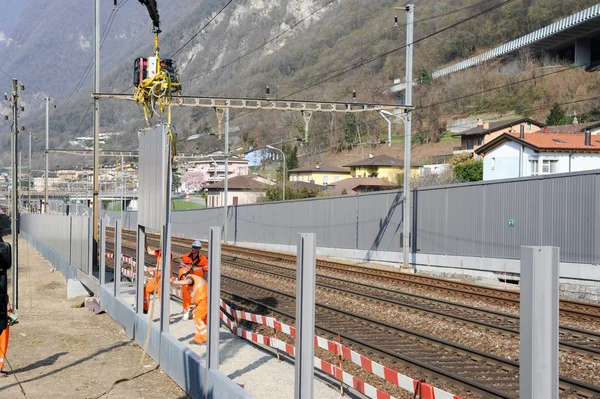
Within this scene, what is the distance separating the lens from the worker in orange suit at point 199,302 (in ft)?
39.0

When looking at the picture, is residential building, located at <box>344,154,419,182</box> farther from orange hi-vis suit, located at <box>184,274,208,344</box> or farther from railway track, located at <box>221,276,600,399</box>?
orange hi-vis suit, located at <box>184,274,208,344</box>

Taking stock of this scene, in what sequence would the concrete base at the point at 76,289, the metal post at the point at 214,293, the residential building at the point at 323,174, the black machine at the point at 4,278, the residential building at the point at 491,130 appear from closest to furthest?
the metal post at the point at 214,293 → the black machine at the point at 4,278 → the concrete base at the point at 76,289 → the residential building at the point at 491,130 → the residential building at the point at 323,174

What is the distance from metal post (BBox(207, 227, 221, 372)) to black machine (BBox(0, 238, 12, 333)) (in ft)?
10.5

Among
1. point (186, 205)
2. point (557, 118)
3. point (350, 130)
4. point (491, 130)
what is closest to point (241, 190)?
point (350, 130)

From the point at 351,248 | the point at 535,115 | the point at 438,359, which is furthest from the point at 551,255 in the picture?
the point at 535,115

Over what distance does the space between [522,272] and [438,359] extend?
25.1 ft

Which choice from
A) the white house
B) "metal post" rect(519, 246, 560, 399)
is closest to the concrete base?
"metal post" rect(519, 246, 560, 399)

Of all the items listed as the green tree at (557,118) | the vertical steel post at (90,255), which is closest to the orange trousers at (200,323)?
the vertical steel post at (90,255)

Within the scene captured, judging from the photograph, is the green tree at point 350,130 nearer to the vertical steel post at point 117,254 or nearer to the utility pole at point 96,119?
the utility pole at point 96,119

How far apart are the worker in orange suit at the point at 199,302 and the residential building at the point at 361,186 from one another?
56.2 metres

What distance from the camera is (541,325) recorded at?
4223 millimetres

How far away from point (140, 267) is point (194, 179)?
404 feet

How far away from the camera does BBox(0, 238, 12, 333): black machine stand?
1020cm

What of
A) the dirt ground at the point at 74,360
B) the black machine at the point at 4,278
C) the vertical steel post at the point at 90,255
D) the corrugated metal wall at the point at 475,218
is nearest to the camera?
the black machine at the point at 4,278
